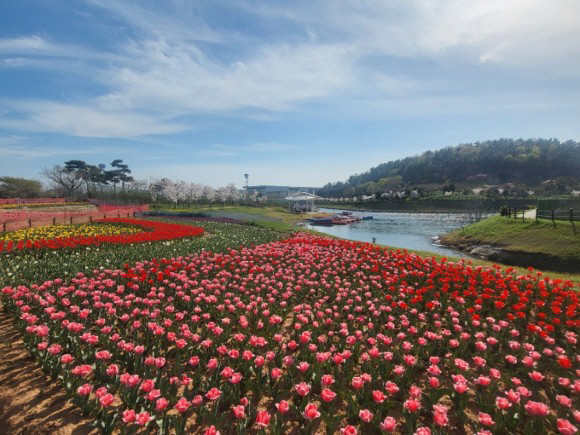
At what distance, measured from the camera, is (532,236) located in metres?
25.3

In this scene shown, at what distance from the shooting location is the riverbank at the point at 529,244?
21781 millimetres

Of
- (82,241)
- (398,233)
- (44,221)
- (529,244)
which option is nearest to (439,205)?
(398,233)

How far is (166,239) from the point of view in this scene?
16.7 meters

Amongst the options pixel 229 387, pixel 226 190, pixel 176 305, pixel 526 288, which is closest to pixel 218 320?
pixel 176 305

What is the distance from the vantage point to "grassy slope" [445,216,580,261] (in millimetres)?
22469

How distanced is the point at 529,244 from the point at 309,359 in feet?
87.5

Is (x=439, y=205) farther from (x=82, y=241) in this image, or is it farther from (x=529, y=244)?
(x=82, y=241)

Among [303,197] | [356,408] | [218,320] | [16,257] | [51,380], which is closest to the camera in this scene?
[356,408]

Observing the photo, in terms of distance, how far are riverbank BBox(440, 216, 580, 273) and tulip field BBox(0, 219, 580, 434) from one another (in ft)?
58.3

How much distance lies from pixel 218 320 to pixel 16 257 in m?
10.4

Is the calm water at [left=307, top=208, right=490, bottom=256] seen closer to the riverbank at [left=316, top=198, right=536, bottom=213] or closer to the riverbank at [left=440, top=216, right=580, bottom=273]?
the riverbank at [left=440, top=216, right=580, bottom=273]

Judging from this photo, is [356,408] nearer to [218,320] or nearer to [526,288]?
[218,320]

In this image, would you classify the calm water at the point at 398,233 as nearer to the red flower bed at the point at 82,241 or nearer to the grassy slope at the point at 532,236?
the grassy slope at the point at 532,236

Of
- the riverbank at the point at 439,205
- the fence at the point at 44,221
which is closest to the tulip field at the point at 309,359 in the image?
the fence at the point at 44,221
